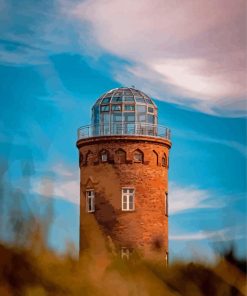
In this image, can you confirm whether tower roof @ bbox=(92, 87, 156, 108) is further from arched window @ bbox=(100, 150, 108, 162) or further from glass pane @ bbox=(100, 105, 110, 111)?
arched window @ bbox=(100, 150, 108, 162)

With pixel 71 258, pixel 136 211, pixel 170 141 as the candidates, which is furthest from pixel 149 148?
pixel 71 258

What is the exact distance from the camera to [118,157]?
15.4 m

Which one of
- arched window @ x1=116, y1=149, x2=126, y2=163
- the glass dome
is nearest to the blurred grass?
arched window @ x1=116, y1=149, x2=126, y2=163

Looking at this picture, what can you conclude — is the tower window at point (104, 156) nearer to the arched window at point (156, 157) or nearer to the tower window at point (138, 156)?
the tower window at point (138, 156)

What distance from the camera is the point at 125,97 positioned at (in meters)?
16.4

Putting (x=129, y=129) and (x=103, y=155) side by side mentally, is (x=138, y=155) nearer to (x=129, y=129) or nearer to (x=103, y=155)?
(x=129, y=129)

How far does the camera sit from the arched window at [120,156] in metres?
15.3

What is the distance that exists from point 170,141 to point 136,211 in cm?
167

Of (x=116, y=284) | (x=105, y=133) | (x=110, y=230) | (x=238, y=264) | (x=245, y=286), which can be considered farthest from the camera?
Answer: (x=105, y=133)

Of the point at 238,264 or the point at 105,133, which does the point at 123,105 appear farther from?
the point at 238,264

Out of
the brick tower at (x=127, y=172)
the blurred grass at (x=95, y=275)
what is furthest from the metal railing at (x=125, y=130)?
the blurred grass at (x=95, y=275)

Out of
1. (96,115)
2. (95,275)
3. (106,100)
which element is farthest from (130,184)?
(95,275)

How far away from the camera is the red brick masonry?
14766 mm

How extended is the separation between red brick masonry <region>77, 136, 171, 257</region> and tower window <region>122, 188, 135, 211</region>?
3.4 inches
